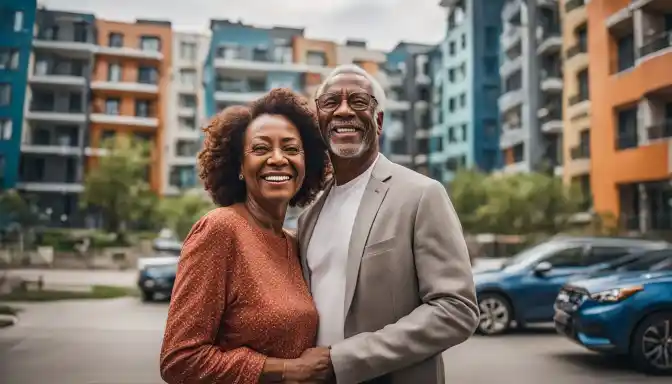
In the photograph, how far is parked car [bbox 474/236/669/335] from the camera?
18.1 feet

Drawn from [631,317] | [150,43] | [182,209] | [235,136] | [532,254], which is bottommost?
[631,317]

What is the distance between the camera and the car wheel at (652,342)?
3752 mm

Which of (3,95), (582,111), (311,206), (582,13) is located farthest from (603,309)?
(3,95)

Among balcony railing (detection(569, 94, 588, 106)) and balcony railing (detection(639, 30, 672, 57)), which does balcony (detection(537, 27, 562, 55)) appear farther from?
balcony railing (detection(639, 30, 672, 57))

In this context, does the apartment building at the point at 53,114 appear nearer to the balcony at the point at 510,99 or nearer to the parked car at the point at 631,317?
the parked car at the point at 631,317

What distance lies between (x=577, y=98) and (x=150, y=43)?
161 inches

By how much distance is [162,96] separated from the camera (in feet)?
22.7

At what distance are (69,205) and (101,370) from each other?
1.50 m

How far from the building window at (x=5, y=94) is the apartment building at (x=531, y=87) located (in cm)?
454

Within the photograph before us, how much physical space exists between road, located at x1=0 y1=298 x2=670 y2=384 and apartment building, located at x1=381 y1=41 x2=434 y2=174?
7.20 feet

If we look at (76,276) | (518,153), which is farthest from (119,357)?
(518,153)

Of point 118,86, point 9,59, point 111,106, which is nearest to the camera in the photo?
point 9,59

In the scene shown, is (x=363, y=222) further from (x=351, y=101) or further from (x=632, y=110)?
(x=632, y=110)

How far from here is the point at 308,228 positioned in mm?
1457
